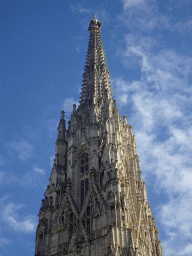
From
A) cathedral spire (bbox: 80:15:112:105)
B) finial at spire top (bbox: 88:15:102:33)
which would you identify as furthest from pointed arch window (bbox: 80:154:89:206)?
finial at spire top (bbox: 88:15:102:33)

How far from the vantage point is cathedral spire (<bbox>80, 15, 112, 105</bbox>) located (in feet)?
180

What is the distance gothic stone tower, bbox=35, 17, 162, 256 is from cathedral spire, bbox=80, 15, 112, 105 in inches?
14.7

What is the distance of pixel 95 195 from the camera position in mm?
39406

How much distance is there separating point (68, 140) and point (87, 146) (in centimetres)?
376

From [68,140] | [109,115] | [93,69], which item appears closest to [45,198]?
[68,140]

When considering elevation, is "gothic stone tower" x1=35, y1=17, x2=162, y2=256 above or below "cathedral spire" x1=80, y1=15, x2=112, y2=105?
below

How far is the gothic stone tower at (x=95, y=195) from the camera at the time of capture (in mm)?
35562

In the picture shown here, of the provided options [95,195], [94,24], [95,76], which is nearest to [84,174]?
[95,195]

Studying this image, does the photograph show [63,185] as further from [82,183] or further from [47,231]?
[47,231]

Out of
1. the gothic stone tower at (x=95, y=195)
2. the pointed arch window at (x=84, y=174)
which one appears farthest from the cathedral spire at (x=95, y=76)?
the pointed arch window at (x=84, y=174)

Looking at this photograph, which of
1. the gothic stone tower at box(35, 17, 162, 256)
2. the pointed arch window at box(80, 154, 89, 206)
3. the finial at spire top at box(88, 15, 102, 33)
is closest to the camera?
the gothic stone tower at box(35, 17, 162, 256)

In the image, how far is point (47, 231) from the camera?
39.2m

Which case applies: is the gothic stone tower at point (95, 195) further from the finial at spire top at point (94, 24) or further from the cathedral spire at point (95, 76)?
the finial at spire top at point (94, 24)

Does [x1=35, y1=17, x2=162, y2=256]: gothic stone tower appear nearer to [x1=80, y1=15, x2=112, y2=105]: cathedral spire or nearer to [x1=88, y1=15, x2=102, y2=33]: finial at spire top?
[x1=80, y1=15, x2=112, y2=105]: cathedral spire
